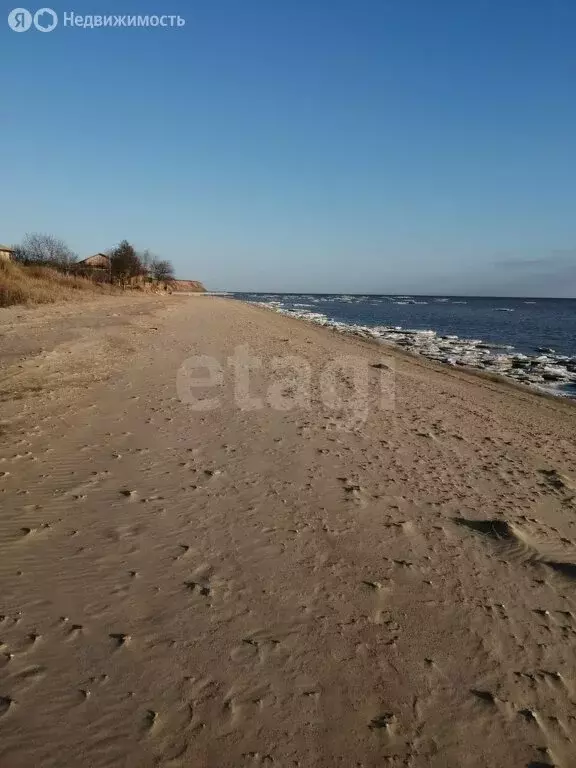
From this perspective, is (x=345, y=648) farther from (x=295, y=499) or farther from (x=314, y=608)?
(x=295, y=499)

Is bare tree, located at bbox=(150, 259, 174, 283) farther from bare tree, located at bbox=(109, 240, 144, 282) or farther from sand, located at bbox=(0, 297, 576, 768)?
sand, located at bbox=(0, 297, 576, 768)

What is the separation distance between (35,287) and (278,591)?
98.5 ft

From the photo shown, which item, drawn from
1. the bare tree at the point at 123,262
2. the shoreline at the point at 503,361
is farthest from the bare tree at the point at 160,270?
the shoreline at the point at 503,361

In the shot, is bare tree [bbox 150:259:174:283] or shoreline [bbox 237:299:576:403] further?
bare tree [bbox 150:259:174:283]

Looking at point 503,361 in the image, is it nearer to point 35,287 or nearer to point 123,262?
point 35,287

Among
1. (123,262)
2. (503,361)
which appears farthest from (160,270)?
(503,361)

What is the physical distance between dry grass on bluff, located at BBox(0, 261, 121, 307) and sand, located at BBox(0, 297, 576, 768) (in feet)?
64.6

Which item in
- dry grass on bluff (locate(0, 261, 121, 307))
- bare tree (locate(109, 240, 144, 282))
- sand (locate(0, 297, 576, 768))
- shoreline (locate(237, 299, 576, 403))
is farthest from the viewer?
bare tree (locate(109, 240, 144, 282))

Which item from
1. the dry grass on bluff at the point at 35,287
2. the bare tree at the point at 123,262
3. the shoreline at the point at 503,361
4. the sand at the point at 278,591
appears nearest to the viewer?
the sand at the point at 278,591

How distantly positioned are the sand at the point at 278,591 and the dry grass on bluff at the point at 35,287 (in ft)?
64.6

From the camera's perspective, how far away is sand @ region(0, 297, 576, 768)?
261 centimetres

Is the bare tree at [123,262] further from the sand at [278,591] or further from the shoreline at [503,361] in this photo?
the sand at [278,591]

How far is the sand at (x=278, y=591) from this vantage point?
103 inches

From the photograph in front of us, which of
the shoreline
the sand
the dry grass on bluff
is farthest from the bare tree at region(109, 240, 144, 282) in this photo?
the sand
